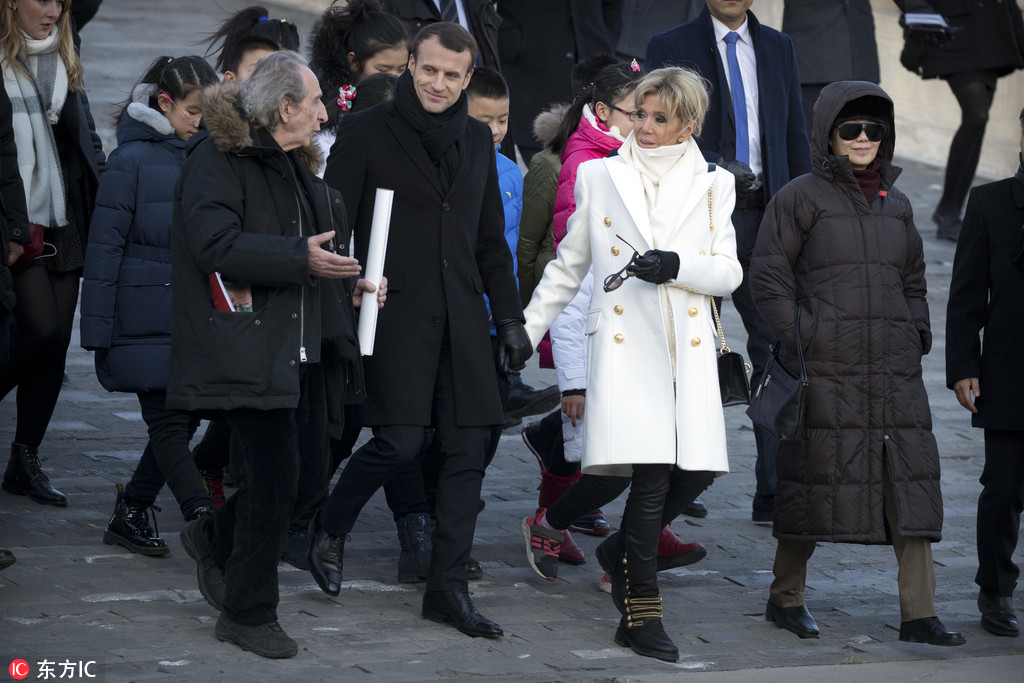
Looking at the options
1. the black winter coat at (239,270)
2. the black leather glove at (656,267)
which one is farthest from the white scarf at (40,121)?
the black leather glove at (656,267)

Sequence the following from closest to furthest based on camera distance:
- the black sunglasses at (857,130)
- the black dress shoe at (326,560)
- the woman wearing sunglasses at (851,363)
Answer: the black dress shoe at (326,560)
the woman wearing sunglasses at (851,363)
the black sunglasses at (857,130)

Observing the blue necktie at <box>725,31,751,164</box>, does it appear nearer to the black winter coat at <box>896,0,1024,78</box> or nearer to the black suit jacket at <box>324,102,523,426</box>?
the black suit jacket at <box>324,102,523,426</box>

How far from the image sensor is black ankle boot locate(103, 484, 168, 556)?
245 inches

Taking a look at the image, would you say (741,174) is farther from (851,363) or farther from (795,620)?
(795,620)

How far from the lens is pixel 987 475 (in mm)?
6402

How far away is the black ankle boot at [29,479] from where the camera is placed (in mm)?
6820

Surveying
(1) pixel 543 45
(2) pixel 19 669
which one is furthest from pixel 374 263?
(1) pixel 543 45

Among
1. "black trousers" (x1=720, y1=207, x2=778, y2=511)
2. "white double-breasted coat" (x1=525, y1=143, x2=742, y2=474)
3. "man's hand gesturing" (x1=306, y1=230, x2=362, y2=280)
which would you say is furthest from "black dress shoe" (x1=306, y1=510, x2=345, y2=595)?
"black trousers" (x1=720, y1=207, x2=778, y2=511)

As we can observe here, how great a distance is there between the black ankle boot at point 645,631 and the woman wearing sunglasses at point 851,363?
656mm

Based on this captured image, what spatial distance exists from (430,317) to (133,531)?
1517 millimetres

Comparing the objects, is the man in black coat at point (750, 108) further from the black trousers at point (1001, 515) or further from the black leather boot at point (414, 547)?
the black leather boot at point (414, 547)

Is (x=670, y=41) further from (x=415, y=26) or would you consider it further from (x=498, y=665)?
(x=498, y=665)

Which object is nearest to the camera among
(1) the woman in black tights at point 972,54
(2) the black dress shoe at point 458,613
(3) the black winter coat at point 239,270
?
(3) the black winter coat at point 239,270

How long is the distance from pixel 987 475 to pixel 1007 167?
10.3 m
